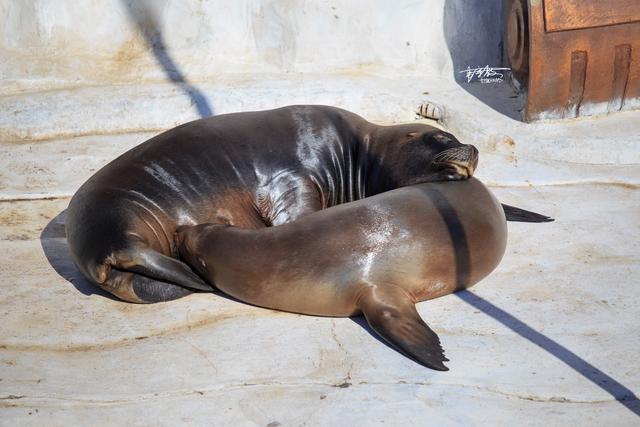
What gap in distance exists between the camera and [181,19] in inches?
258

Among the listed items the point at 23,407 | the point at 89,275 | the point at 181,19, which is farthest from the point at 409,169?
the point at 181,19

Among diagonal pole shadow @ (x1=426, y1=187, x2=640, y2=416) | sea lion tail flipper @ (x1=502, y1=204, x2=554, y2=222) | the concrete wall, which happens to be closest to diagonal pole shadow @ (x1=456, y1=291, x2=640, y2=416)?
diagonal pole shadow @ (x1=426, y1=187, x2=640, y2=416)

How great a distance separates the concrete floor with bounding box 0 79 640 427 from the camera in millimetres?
3125

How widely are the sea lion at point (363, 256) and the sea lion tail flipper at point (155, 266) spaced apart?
9cm

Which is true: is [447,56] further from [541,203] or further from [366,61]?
[541,203]

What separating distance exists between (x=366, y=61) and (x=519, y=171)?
158 centimetres

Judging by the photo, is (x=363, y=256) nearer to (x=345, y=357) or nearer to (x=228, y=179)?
(x=345, y=357)

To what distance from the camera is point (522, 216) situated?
15.6 feet

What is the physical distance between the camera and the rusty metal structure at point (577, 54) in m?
5.55

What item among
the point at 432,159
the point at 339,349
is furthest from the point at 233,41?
the point at 339,349

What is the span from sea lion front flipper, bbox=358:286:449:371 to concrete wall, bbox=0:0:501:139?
2882 mm

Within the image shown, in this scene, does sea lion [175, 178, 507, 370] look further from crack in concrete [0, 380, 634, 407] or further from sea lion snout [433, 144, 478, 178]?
crack in concrete [0, 380, 634, 407]

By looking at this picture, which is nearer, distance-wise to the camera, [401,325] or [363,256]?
[401,325]

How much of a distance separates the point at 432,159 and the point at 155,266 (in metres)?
1.39
